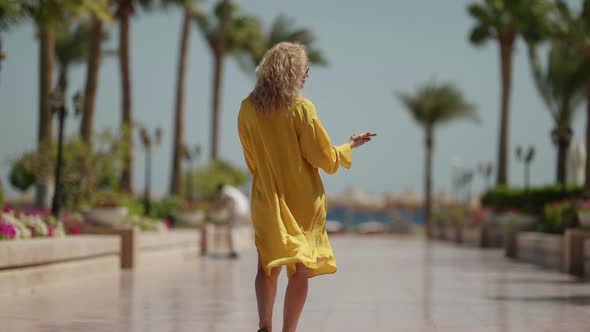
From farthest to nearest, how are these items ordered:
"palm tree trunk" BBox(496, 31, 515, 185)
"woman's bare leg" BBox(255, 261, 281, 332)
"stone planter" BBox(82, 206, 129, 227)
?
1. "palm tree trunk" BBox(496, 31, 515, 185)
2. "stone planter" BBox(82, 206, 129, 227)
3. "woman's bare leg" BBox(255, 261, 281, 332)

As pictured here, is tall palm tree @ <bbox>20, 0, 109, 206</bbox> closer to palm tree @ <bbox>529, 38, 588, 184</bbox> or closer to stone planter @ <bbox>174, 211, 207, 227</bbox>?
stone planter @ <bbox>174, 211, 207, 227</bbox>

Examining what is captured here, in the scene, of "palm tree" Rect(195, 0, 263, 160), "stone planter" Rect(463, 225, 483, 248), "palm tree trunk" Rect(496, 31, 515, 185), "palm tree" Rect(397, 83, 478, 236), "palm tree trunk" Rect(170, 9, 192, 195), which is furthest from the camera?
"palm tree" Rect(397, 83, 478, 236)

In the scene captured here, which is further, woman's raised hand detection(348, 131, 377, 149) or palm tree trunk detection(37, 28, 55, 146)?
palm tree trunk detection(37, 28, 55, 146)

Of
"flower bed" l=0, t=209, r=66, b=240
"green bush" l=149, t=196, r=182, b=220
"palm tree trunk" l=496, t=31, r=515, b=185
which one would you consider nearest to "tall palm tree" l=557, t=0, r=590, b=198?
"palm tree trunk" l=496, t=31, r=515, b=185

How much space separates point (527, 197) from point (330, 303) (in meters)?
19.7

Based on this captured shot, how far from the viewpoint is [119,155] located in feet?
83.1

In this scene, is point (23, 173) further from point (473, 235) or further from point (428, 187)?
point (428, 187)

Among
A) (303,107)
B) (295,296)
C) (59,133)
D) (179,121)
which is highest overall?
(179,121)

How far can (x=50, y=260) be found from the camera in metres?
12.4

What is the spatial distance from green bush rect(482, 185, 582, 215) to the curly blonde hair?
21836 millimetres

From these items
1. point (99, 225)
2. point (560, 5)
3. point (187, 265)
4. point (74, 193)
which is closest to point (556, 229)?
point (187, 265)

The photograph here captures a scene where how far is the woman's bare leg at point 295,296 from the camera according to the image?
20.6 ft

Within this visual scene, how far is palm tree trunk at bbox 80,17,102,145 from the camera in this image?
1109 inches

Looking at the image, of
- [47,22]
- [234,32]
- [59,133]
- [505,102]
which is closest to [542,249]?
[59,133]
